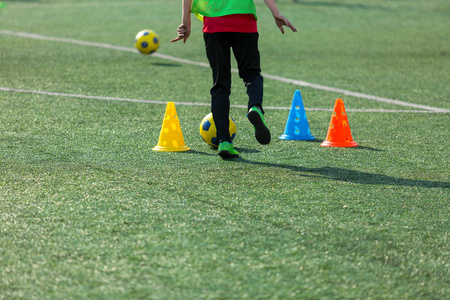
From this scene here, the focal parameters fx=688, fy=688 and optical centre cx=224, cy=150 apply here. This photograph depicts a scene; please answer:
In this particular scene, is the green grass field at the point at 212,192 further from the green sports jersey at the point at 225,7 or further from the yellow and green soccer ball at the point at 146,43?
the yellow and green soccer ball at the point at 146,43

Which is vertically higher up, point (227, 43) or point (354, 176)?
point (227, 43)

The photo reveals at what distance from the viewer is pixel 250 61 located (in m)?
5.61

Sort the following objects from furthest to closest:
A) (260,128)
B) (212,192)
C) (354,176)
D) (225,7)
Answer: (225,7)
(260,128)
(354,176)
(212,192)

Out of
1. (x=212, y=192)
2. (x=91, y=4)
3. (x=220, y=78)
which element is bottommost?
(x=91, y=4)

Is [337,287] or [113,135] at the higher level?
[337,287]

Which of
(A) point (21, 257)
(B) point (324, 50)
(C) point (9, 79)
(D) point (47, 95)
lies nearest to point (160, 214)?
(A) point (21, 257)

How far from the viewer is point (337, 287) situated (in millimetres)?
2986

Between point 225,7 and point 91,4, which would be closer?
point 225,7

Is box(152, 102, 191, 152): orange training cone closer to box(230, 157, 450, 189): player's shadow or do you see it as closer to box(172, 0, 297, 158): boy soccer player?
box(172, 0, 297, 158): boy soccer player

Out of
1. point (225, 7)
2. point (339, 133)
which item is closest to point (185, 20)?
point (225, 7)

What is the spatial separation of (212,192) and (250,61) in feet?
5.10

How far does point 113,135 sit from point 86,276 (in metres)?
3.34

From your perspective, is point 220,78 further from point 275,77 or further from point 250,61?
point 275,77

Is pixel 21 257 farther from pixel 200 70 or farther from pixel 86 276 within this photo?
pixel 200 70
